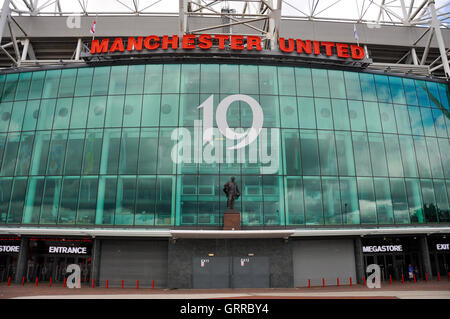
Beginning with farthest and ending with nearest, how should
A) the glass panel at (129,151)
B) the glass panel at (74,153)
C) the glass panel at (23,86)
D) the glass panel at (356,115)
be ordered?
1. the glass panel at (23,86)
2. the glass panel at (356,115)
3. the glass panel at (74,153)
4. the glass panel at (129,151)

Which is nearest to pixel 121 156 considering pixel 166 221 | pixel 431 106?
pixel 166 221

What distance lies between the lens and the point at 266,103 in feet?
89.5

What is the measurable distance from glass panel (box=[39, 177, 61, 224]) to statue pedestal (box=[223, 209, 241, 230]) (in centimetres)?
1513

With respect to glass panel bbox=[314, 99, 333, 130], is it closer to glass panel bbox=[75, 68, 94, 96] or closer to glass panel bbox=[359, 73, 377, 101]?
glass panel bbox=[359, 73, 377, 101]

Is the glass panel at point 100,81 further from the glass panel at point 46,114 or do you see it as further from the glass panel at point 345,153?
the glass panel at point 345,153

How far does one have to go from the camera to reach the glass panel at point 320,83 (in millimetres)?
28266

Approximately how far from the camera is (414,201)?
27547mm

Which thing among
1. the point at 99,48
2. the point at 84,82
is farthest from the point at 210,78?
the point at 84,82

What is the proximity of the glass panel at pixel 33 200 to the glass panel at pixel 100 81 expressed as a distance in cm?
968

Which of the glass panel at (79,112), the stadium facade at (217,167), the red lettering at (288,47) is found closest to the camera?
the stadium facade at (217,167)

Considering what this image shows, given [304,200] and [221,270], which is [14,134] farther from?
[304,200]

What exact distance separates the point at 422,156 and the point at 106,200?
30.7 meters

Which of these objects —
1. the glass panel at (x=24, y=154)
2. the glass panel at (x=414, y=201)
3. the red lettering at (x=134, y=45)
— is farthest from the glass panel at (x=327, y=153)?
the glass panel at (x=24, y=154)

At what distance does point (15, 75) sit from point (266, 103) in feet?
85.4
